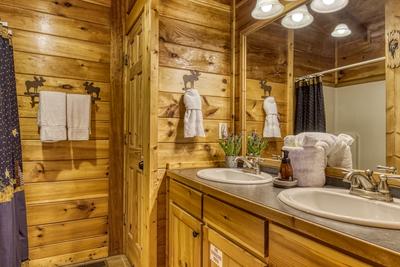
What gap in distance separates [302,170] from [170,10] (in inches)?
55.5

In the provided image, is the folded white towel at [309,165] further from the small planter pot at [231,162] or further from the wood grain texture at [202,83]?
the wood grain texture at [202,83]

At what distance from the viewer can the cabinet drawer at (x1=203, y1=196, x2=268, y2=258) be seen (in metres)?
0.96

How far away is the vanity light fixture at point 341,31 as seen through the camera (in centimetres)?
133

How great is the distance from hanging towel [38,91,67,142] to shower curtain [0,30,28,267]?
0.58 ft

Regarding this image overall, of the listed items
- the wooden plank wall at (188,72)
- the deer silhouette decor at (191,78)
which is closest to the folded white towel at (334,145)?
A: the wooden plank wall at (188,72)

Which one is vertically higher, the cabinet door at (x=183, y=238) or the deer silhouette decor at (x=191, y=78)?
the deer silhouette decor at (x=191, y=78)

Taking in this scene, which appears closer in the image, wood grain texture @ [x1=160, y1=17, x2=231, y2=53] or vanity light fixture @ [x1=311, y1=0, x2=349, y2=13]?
vanity light fixture @ [x1=311, y1=0, x2=349, y2=13]

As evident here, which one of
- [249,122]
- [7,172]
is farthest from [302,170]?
[7,172]

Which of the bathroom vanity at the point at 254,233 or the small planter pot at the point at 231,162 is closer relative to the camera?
the bathroom vanity at the point at 254,233

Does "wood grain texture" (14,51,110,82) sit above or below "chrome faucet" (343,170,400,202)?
above

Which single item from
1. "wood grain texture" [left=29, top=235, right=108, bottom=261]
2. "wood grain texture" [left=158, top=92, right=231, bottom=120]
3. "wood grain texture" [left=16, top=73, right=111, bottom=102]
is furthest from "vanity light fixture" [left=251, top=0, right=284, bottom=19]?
"wood grain texture" [left=29, top=235, right=108, bottom=261]

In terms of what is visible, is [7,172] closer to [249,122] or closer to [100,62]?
[100,62]

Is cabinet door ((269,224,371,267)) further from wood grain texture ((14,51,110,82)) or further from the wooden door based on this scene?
wood grain texture ((14,51,110,82))

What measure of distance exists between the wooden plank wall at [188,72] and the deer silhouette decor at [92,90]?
2.47 feet
